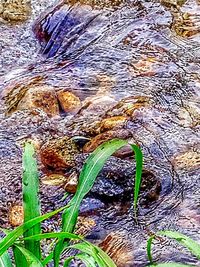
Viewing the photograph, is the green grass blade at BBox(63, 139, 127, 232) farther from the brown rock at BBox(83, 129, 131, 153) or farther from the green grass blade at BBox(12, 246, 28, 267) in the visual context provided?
the brown rock at BBox(83, 129, 131, 153)

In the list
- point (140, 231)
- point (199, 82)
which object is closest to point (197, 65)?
point (199, 82)

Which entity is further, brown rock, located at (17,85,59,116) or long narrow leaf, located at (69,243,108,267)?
brown rock, located at (17,85,59,116)

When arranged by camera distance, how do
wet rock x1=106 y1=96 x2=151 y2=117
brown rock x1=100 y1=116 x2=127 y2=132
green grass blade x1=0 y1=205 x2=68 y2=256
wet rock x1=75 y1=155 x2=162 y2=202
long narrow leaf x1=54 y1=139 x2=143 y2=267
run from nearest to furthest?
green grass blade x1=0 y1=205 x2=68 y2=256
long narrow leaf x1=54 y1=139 x2=143 y2=267
wet rock x1=75 y1=155 x2=162 y2=202
brown rock x1=100 y1=116 x2=127 y2=132
wet rock x1=106 y1=96 x2=151 y2=117

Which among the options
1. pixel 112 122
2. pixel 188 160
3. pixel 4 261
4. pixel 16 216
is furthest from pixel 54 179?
pixel 4 261

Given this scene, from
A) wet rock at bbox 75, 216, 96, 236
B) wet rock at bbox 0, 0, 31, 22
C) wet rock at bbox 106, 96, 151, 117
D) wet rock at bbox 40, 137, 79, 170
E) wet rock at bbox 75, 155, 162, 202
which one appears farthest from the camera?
wet rock at bbox 0, 0, 31, 22

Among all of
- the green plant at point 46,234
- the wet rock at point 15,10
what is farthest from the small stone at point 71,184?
the wet rock at point 15,10

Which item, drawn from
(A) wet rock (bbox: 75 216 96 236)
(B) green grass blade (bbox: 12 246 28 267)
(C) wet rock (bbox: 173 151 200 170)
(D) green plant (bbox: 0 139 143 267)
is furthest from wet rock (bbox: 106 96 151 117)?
(B) green grass blade (bbox: 12 246 28 267)

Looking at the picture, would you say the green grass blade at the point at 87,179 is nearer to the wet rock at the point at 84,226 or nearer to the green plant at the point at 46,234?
the green plant at the point at 46,234
